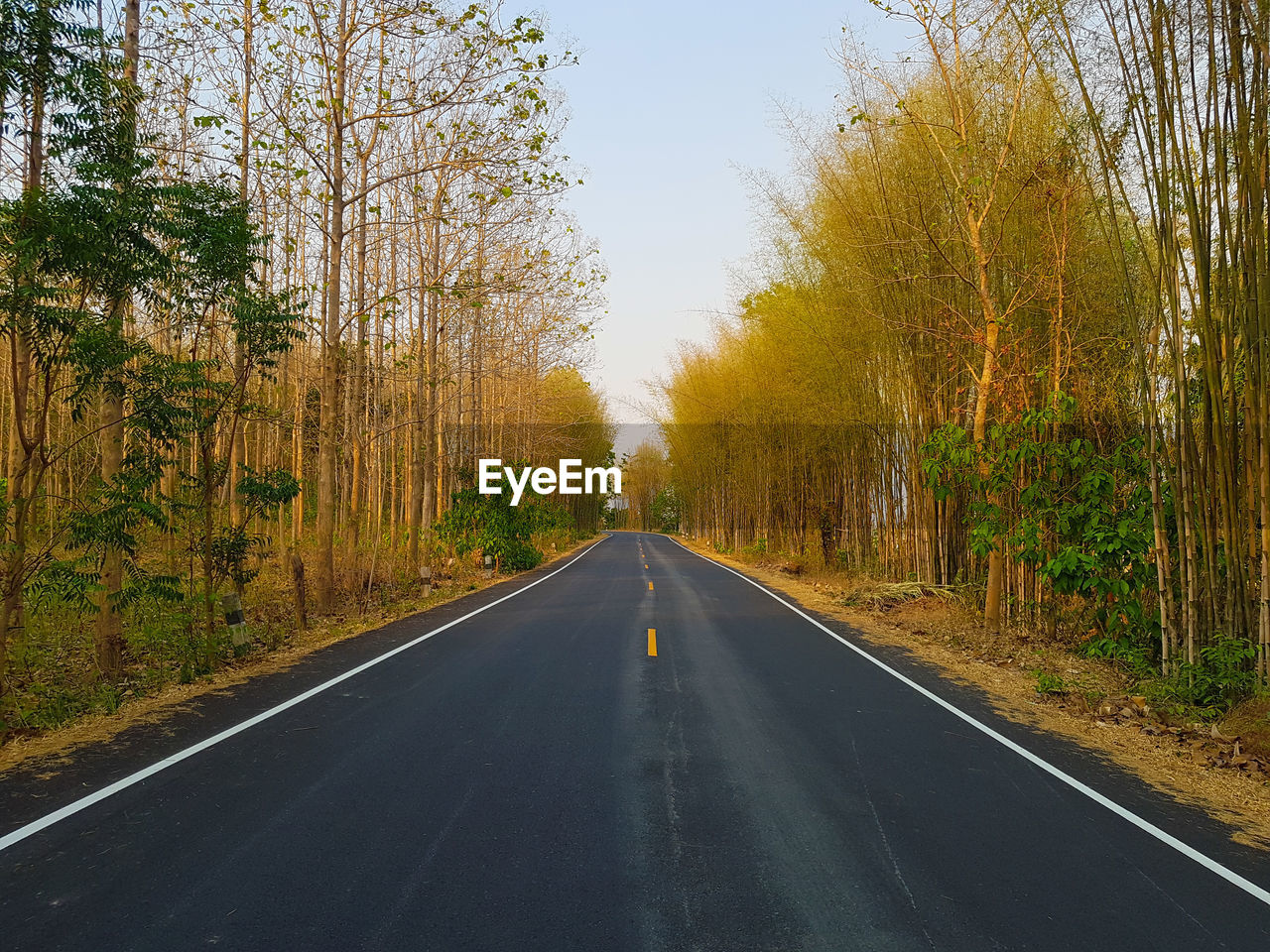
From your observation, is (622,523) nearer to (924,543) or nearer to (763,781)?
(924,543)

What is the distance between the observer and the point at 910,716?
21.1ft

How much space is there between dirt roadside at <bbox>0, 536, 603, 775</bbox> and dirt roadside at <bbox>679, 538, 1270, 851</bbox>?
7.09m

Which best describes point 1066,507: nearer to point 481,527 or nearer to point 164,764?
point 164,764

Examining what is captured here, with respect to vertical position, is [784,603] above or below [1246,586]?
below

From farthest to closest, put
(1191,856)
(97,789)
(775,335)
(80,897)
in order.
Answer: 1. (775,335)
2. (97,789)
3. (1191,856)
4. (80,897)

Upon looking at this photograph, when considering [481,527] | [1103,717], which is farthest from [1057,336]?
[481,527]

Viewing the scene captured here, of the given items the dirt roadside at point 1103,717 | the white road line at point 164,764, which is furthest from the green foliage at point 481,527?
the white road line at point 164,764

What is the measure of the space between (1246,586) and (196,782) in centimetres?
787

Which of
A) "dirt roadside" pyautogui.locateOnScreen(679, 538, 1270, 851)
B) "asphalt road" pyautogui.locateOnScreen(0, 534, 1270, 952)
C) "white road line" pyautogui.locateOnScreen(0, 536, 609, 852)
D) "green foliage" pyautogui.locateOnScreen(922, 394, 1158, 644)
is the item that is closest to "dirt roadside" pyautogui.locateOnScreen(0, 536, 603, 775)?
"asphalt road" pyautogui.locateOnScreen(0, 534, 1270, 952)

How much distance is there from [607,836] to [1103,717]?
16.8ft

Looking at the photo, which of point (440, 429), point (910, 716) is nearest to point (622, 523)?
point (440, 429)

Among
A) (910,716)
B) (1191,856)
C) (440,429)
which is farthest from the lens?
(440,429)

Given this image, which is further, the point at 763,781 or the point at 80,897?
the point at 763,781

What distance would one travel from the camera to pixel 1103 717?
6.81m
